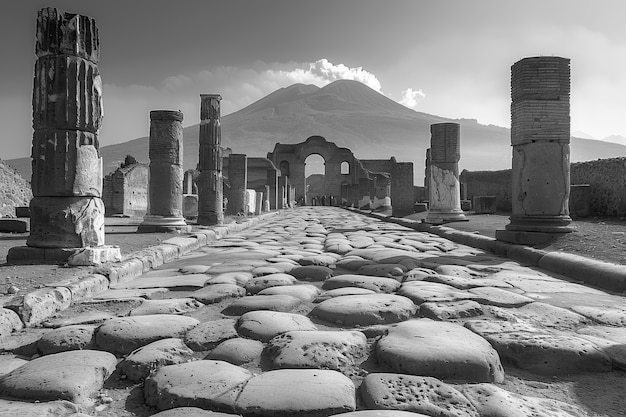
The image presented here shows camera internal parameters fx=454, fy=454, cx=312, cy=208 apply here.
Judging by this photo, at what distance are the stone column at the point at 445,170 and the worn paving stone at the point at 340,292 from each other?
28.2 ft

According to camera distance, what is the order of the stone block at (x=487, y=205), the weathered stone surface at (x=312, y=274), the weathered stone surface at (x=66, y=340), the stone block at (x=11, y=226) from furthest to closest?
the stone block at (x=487, y=205) → the stone block at (x=11, y=226) → the weathered stone surface at (x=312, y=274) → the weathered stone surface at (x=66, y=340)

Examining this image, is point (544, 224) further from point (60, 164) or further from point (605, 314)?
point (60, 164)

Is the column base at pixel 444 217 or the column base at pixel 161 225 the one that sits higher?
the column base at pixel 444 217

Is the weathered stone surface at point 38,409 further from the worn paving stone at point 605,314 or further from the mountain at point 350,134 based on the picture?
the mountain at point 350,134

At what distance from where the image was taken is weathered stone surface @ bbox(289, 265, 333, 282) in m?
4.14

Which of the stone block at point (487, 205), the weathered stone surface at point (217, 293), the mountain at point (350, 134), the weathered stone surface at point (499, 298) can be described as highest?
the mountain at point (350, 134)

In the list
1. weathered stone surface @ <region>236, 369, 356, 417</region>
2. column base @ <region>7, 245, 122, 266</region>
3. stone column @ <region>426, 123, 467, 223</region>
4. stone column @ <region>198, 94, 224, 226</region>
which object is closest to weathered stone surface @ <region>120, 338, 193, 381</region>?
weathered stone surface @ <region>236, 369, 356, 417</region>

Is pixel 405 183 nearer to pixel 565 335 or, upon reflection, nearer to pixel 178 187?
pixel 178 187

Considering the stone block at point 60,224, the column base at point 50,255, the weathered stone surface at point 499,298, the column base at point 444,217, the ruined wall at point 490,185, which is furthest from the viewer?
the ruined wall at point 490,185

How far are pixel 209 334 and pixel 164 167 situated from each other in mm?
7528

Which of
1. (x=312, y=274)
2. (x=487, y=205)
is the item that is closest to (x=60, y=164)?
(x=312, y=274)

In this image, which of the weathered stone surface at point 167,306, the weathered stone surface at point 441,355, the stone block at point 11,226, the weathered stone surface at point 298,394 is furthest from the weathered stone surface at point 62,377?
the stone block at point 11,226

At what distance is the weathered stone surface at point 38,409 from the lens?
1.55 meters

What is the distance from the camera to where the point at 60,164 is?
472 centimetres
